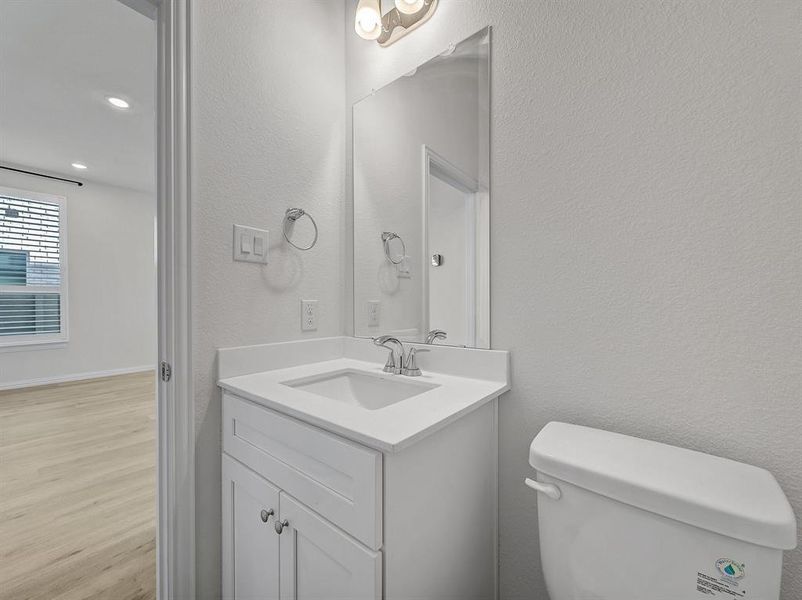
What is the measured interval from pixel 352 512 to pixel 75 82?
3088 millimetres

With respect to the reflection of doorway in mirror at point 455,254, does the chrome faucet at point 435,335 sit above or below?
below

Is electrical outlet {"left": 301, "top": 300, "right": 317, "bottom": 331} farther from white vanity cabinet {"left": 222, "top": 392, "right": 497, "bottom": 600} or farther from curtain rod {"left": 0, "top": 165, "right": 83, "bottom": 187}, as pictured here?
curtain rod {"left": 0, "top": 165, "right": 83, "bottom": 187}

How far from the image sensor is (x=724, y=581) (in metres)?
0.57

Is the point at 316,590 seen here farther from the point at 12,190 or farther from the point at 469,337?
the point at 12,190

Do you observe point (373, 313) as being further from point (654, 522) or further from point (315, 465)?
point (654, 522)

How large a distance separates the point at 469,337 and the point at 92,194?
5.16m

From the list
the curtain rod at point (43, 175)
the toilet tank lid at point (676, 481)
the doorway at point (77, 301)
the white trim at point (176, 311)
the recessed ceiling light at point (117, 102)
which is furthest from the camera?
the curtain rod at point (43, 175)

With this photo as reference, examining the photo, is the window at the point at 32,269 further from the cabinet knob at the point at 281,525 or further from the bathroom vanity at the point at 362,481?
the cabinet knob at the point at 281,525

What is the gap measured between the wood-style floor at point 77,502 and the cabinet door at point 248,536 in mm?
571

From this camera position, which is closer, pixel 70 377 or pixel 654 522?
pixel 654 522

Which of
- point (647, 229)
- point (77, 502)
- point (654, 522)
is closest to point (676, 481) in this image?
point (654, 522)

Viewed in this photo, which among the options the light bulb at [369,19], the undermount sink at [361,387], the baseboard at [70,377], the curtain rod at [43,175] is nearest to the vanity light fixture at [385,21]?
the light bulb at [369,19]

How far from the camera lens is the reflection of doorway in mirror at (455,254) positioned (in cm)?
111

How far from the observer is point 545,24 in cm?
99
